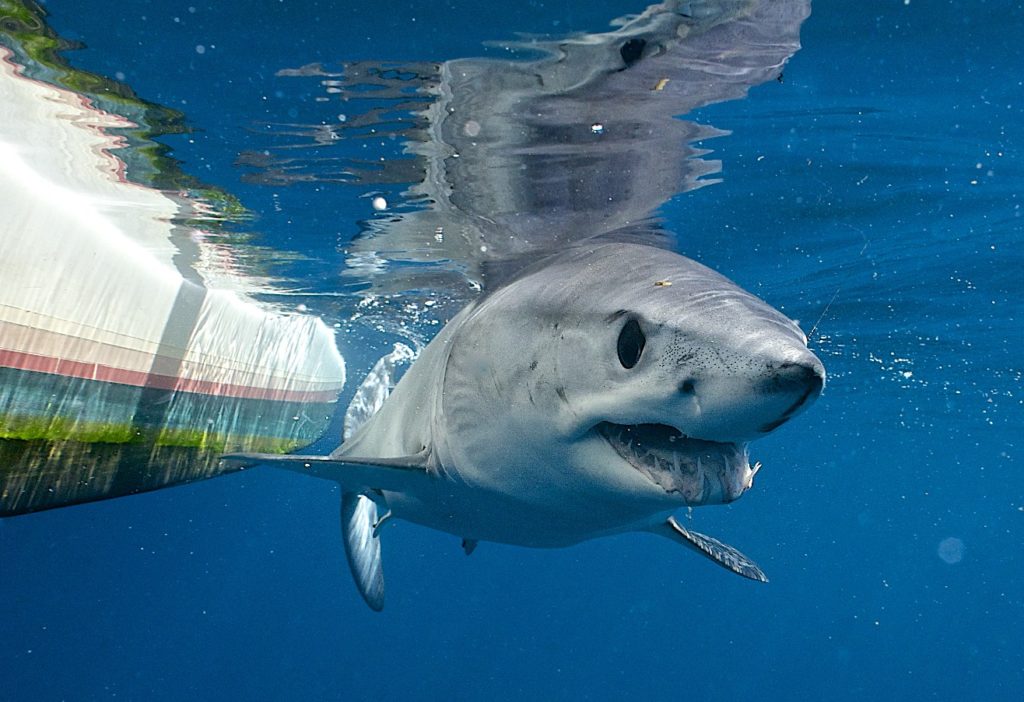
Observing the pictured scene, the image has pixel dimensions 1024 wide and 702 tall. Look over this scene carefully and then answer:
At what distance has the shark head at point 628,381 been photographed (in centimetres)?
247

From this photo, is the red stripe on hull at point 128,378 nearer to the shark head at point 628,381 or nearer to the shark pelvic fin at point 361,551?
the shark pelvic fin at point 361,551

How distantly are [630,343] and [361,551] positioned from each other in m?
5.84

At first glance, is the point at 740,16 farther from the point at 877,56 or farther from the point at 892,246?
the point at 892,246

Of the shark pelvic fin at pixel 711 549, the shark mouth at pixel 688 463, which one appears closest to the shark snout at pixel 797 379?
the shark mouth at pixel 688 463

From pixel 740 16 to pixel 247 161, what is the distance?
5432 millimetres

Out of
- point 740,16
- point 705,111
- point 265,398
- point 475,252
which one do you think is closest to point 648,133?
point 705,111

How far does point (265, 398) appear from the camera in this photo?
13930mm

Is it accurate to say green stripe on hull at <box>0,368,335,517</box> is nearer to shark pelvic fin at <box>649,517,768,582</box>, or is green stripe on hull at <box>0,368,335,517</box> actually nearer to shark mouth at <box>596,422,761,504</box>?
shark pelvic fin at <box>649,517,768,582</box>

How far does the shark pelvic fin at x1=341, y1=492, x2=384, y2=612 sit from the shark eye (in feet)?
17.8

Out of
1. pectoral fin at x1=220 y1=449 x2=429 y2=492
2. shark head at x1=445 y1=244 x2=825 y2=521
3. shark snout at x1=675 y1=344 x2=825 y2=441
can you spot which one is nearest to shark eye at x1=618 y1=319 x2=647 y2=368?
shark head at x1=445 y1=244 x2=825 y2=521

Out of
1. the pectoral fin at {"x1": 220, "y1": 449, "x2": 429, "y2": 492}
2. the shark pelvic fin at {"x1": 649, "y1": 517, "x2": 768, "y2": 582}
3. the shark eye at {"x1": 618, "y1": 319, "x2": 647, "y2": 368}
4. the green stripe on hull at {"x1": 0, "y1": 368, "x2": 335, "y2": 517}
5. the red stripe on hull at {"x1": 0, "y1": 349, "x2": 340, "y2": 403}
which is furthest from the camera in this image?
the red stripe on hull at {"x1": 0, "y1": 349, "x2": 340, "y2": 403}

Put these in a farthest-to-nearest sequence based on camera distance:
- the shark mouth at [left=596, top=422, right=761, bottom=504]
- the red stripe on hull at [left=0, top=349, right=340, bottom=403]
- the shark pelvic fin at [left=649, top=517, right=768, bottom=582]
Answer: the red stripe on hull at [left=0, top=349, right=340, bottom=403] → the shark pelvic fin at [left=649, top=517, right=768, bottom=582] → the shark mouth at [left=596, top=422, right=761, bottom=504]

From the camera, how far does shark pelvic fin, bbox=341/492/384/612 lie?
26.1ft

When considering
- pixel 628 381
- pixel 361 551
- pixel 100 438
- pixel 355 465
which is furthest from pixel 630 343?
pixel 100 438
